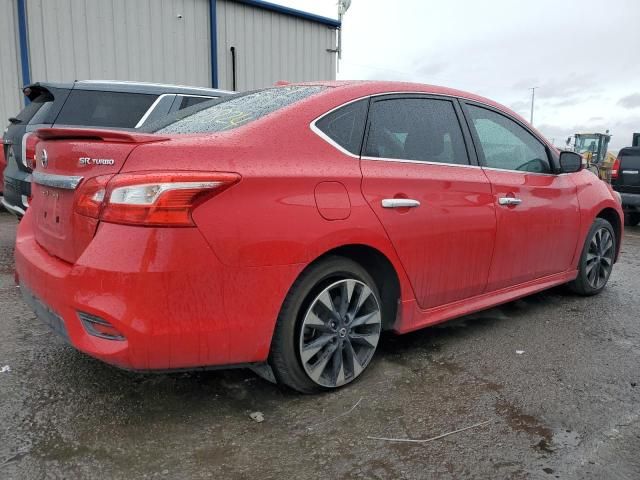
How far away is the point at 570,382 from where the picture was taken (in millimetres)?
2926

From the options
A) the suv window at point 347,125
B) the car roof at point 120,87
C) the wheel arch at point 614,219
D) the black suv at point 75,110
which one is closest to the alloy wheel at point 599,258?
the wheel arch at point 614,219

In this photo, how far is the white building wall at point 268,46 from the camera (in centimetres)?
1202

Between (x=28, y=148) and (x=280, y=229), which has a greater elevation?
(x=28, y=148)

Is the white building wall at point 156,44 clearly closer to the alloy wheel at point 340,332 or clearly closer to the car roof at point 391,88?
the car roof at point 391,88

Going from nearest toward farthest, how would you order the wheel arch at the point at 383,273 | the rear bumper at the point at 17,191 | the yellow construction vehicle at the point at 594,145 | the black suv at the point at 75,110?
the wheel arch at the point at 383,273
the rear bumper at the point at 17,191
the black suv at the point at 75,110
the yellow construction vehicle at the point at 594,145

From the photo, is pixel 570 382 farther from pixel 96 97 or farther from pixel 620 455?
pixel 96 97

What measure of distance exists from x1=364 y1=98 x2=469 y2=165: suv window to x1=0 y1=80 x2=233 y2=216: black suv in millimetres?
3339

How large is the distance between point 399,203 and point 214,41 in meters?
10.2

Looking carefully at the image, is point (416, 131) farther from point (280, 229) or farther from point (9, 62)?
point (9, 62)

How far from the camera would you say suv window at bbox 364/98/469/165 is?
2900mm

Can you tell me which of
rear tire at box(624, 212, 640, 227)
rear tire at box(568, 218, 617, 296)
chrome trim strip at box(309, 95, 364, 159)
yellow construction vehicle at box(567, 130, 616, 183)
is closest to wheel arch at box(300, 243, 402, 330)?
chrome trim strip at box(309, 95, 364, 159)

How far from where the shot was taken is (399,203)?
281 cm

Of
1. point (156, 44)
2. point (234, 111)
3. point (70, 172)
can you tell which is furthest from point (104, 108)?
point (156, 44)

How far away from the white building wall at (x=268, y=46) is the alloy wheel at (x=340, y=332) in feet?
33.9
